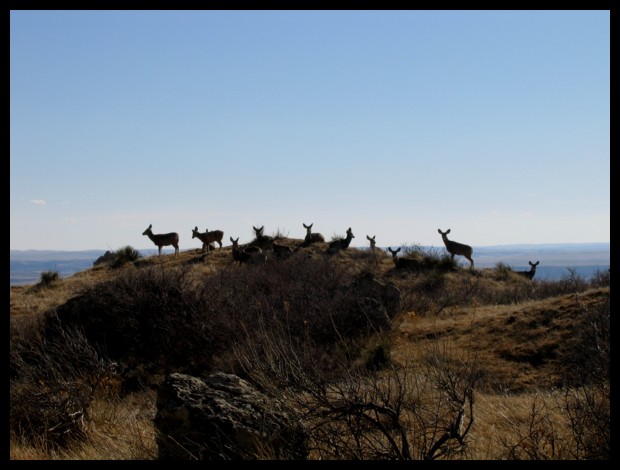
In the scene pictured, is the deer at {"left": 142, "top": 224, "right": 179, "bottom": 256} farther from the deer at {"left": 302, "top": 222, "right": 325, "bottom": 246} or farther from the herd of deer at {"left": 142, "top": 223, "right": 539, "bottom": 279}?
the deer at {"left": 302, "top": 222, "right": 325, "bottom": 246}

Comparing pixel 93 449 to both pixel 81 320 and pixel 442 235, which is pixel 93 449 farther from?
pixel 442 235

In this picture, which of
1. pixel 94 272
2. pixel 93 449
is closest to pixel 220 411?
pixel 93 449

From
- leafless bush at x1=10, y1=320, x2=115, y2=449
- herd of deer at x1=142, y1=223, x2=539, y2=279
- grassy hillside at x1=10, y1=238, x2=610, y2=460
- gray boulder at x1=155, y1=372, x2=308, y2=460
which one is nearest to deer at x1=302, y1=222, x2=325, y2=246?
herd of deer at x1=142, y1=223, x2=539, y2=279

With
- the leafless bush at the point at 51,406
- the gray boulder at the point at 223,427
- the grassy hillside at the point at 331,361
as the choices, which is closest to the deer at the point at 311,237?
the grassy hillside at the point at 331,361

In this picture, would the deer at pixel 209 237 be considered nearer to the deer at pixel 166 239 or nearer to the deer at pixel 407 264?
the deer at pixel 166 239

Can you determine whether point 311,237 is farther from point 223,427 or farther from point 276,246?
point 223,427

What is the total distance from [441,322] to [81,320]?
832 centimetres

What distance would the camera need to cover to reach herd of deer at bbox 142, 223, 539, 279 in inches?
1204

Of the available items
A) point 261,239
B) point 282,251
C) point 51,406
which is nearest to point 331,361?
point 51,406

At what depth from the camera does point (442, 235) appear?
3491 cm

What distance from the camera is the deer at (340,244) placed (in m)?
34.6

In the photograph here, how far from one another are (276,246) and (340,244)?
17.0 ft

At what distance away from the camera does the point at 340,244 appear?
118ft

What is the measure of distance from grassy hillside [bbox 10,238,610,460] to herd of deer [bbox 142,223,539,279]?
21.0 feet
